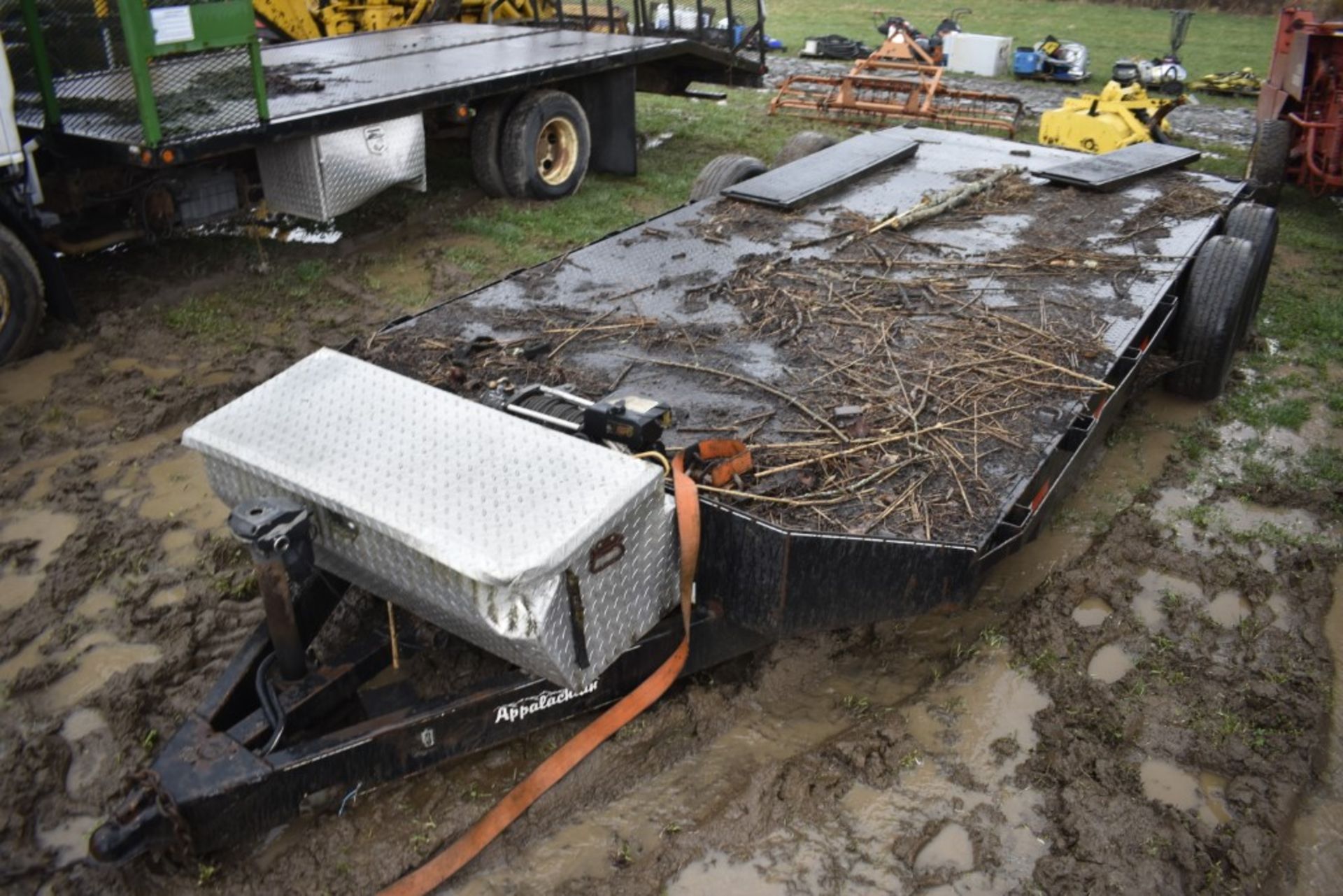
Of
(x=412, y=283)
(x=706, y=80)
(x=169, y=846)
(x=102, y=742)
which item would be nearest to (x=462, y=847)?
(x=169, y=846)

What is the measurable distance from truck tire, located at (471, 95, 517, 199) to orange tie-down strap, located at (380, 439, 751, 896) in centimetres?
578

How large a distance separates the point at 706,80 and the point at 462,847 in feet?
30.1

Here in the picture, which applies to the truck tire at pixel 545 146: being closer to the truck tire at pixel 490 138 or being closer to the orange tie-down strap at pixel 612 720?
the truck tire at pixel 490 138

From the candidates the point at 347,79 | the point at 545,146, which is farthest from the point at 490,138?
the point at 347,79

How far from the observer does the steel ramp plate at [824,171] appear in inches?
223

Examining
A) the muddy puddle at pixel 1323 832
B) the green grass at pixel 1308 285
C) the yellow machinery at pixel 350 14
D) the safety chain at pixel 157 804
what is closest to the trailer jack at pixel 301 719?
the safety chain at pixel 157 804

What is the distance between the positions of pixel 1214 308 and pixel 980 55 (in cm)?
1244

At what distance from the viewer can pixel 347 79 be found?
24.6 feet

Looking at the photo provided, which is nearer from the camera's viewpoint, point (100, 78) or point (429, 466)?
point (429, 466)

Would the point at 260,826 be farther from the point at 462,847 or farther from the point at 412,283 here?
the point at 412,283

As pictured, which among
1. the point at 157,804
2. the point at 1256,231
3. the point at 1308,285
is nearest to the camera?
the point at 157,804

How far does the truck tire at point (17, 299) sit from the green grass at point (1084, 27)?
13999mm

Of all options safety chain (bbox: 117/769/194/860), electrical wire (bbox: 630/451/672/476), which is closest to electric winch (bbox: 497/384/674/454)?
electrical wire (bbox: 630/451/672/476)

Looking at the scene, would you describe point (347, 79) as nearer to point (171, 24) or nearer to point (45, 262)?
point (171, 24)
